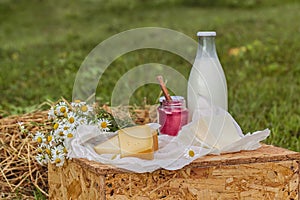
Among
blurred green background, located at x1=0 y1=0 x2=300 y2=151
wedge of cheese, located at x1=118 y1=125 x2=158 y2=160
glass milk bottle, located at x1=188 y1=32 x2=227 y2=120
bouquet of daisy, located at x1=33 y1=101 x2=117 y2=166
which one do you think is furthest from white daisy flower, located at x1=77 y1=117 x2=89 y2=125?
blurred green background, located at x1=0 y1=0 x2=300 y2=151

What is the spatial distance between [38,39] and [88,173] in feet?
16.3

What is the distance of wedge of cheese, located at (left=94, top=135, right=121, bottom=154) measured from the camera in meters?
1.95

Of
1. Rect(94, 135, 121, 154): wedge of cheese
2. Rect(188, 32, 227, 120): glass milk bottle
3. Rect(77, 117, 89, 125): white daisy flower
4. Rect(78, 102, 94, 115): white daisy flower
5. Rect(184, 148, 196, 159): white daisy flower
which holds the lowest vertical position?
Rect(184, 148, 196, 159): white daisy flower

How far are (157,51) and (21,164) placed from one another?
3023 millimetres

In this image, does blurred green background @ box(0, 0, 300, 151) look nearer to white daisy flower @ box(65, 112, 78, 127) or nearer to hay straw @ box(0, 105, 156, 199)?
hay straw @ box(0, 105, 156, 199)

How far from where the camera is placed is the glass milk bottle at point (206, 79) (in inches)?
86.4

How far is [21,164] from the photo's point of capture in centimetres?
256

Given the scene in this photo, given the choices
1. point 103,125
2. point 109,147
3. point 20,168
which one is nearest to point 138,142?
point 109,147

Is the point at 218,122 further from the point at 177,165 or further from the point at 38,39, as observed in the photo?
the point at 38,39

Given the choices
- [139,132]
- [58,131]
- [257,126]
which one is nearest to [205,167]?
[139,132]

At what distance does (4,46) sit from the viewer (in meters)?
6.16

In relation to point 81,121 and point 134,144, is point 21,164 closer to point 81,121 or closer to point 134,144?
point 81,121

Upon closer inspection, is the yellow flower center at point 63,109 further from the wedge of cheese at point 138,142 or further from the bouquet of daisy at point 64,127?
the wedge of cheese at point 138,142

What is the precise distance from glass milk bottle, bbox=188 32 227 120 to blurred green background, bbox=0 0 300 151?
988 millimetres
